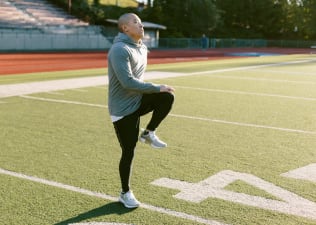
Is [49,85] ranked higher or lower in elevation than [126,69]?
lower

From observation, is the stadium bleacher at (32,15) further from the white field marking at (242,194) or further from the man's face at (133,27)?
the man's face at (133,27)

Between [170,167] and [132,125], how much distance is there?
1530 mm

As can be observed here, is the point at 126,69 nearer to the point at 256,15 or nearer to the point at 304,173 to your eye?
the point at 304,173

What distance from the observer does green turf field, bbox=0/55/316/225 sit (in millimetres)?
4093

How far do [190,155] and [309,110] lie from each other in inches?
191

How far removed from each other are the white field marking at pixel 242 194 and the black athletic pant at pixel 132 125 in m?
0.65

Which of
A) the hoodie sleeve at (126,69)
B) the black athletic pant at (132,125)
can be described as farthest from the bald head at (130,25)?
the black athletic pant at (132,125)

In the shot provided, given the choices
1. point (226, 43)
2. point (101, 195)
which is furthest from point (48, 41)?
point (101, 195)

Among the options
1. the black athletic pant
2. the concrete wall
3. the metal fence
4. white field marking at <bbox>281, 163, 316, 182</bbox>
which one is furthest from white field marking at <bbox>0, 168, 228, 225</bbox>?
the metal fence

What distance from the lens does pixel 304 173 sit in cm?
533

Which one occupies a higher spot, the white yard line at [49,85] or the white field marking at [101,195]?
the white field marking at [101,195]

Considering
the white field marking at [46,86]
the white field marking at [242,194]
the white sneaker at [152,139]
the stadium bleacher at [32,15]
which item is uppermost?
the stadium bleacher at [32,15]

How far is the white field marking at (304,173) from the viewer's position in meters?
5.17

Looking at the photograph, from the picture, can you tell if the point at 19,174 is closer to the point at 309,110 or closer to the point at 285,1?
the point at 309,110
